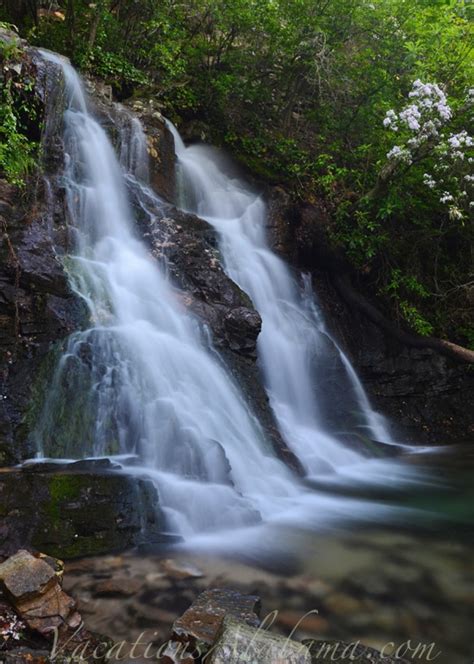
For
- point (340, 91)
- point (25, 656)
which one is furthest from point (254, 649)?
point (340, 91)

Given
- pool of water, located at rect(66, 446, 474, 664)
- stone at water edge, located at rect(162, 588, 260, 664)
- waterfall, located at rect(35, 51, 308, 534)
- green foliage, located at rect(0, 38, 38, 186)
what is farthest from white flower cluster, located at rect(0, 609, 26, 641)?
green foliage, located at rect(0, 38, 38, 186)

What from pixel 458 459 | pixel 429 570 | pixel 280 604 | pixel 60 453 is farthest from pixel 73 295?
pixel 458 459

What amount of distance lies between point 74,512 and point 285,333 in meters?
5.78

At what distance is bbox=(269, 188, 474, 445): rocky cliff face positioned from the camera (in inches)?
389

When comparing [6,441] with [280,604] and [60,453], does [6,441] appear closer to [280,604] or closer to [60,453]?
[60,453]

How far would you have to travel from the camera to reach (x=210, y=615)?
280cm

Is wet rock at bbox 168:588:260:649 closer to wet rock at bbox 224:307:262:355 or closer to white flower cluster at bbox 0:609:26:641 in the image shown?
white flower cluster at bbox 0:609:26:641

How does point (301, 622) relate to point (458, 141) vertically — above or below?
below

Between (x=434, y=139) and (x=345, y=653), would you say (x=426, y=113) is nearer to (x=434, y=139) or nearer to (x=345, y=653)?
(x=434, y=139)

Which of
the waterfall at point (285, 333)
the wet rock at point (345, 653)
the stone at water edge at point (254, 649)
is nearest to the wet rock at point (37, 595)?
the stone at water edge at point (254, 649)

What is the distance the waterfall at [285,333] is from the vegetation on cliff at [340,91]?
135 cm

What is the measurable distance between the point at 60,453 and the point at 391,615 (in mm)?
3196

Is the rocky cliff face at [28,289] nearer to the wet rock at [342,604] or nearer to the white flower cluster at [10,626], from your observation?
the white flower cluster at [10,626]

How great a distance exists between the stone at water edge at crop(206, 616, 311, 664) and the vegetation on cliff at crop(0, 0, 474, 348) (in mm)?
8321
